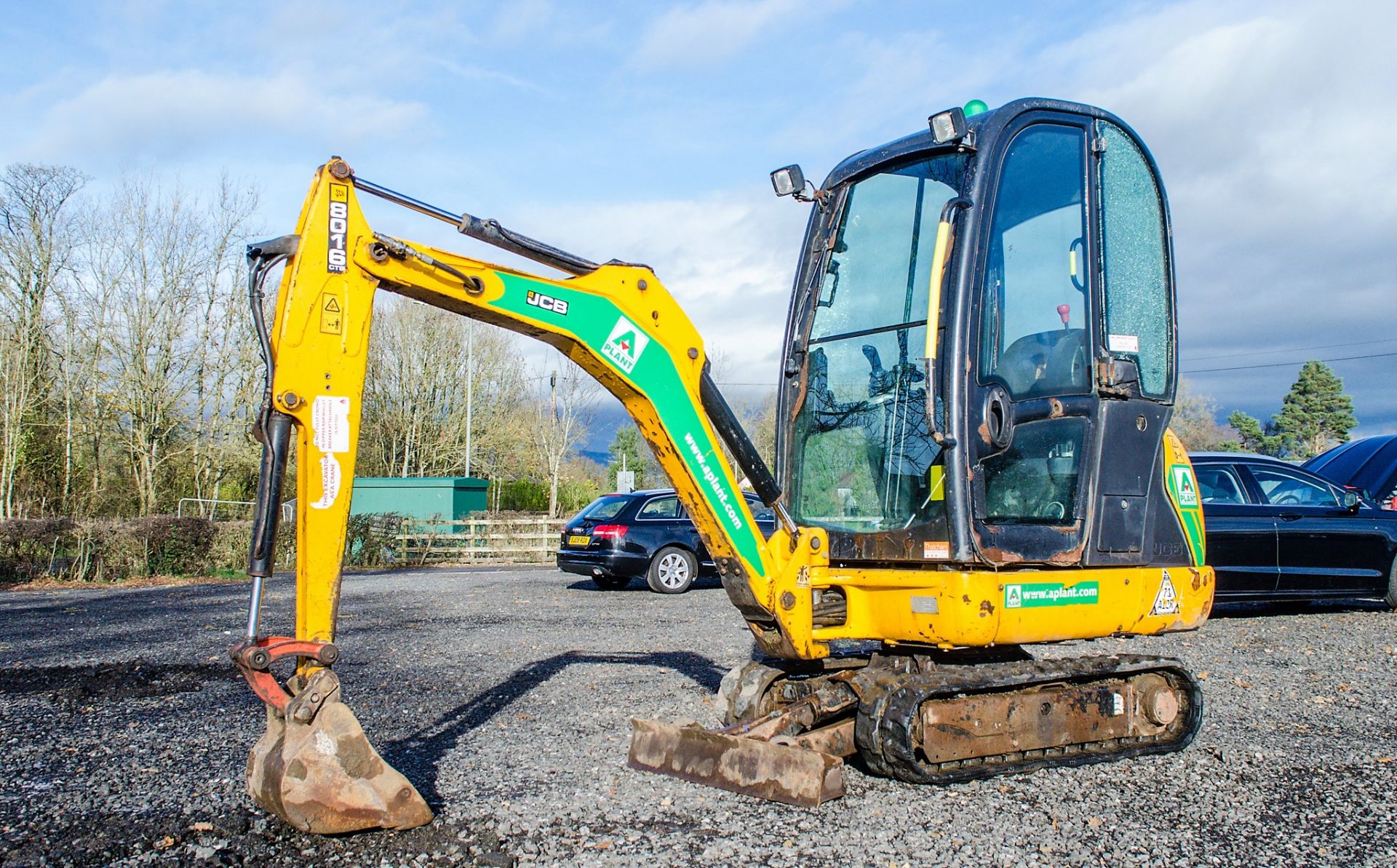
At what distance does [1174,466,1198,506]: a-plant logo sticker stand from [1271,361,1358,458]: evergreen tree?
6770 centimetres

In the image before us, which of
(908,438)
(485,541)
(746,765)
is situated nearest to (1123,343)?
(908,438)

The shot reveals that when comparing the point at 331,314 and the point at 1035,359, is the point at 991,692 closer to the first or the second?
the point at 1035,359

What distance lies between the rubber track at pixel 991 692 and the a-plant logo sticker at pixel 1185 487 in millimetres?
886

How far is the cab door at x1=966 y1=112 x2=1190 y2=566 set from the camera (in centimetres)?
467

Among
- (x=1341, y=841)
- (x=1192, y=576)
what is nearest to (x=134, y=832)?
(x=1341, y=841)

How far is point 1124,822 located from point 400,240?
3632mm

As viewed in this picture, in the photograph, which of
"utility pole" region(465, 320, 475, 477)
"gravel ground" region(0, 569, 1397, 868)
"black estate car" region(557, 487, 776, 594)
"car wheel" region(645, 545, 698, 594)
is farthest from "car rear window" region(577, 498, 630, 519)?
"utility pole" region(465, 320, 475, 477)

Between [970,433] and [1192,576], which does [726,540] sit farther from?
[1192,576]

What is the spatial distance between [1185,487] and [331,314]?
4.42 metres

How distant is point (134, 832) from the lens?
3.78 meters

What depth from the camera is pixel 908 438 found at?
479 centimetres

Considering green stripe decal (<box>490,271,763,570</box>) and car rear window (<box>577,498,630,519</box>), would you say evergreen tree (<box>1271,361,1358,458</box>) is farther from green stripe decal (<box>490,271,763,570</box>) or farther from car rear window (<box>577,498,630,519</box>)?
green stripe decal (<box>490,271,763,570</box>)

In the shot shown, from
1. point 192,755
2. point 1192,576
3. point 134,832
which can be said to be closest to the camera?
point 134,832

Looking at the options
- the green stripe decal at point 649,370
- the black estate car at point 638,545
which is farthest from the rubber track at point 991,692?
the black estate car at point 638,545
